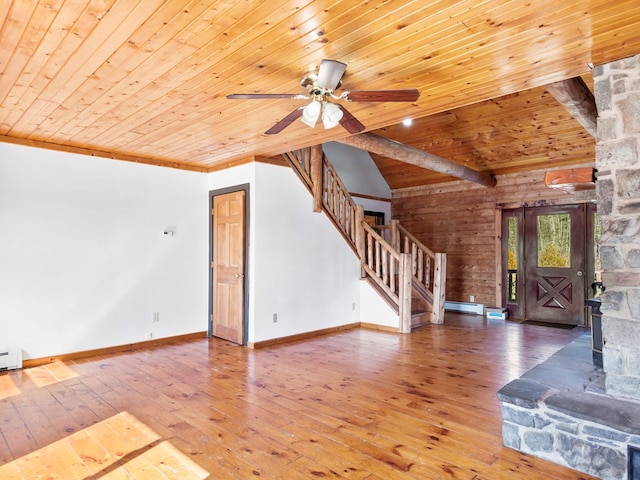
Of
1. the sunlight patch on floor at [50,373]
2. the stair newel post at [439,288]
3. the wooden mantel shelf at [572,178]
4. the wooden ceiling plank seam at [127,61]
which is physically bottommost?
the sunlight patch on floor at [50,373]

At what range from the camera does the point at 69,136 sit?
14.5ft

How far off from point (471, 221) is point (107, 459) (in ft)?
24.3

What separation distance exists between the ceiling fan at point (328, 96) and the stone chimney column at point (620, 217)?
1317 millimetres

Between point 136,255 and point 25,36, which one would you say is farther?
point 136,255

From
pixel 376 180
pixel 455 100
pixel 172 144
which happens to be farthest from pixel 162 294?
pixel 376 180

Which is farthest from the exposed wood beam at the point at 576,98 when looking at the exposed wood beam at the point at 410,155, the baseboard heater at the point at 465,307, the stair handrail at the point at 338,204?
the baseboard heater at the point at 465,307

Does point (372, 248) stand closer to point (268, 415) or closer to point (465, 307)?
point (465, 307)

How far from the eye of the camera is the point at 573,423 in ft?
8.04

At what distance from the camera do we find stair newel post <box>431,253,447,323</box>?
22.8 feet

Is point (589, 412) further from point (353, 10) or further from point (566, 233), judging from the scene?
point (566, 233)

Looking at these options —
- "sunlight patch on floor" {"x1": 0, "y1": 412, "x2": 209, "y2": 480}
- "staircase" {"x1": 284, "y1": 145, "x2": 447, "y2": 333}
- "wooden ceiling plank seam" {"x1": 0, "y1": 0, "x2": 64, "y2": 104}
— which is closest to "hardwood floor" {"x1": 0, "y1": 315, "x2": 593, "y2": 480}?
"sunlight patch on floor" {"x1": 0, "y1": 412, "x2": 209, "y2": 480}

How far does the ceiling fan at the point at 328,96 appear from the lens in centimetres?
250

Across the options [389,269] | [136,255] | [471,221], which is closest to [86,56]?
[136,255]

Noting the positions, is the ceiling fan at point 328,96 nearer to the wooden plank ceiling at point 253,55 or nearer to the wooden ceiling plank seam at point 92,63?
the wooden plank ceiling at point 253,55
